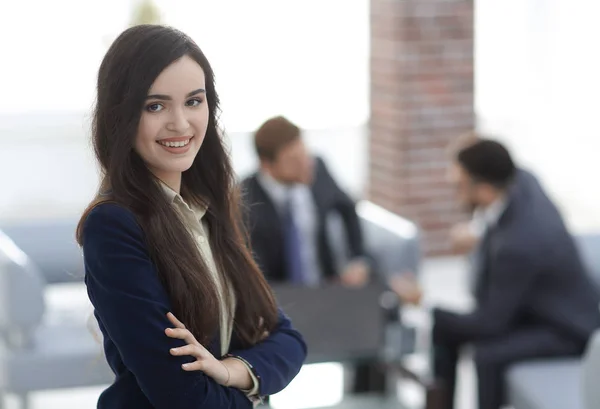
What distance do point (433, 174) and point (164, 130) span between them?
4620mm

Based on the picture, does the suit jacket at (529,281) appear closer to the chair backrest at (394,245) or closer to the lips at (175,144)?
the chair backrest at (394,245)

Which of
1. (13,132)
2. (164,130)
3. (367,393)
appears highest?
(164,130)

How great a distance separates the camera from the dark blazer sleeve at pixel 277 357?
1.56 meters

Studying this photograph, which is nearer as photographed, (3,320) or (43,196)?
(3,320)

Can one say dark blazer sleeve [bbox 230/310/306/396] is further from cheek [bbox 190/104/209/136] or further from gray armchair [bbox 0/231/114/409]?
gray armchair [bbox 0/231/114/409]

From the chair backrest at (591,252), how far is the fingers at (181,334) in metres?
2.80

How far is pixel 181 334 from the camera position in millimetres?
1401

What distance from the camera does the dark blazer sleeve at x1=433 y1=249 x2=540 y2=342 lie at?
357cm

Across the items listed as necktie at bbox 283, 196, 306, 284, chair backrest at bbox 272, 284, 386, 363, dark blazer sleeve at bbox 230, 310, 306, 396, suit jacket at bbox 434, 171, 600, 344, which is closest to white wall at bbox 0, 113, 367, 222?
necktie at bbox 283, 196, 306, 284

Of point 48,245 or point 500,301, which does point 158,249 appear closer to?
point 500,301

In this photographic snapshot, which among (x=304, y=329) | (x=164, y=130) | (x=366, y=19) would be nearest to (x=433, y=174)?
(x=366, y=19)

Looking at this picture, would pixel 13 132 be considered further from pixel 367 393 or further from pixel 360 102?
pixel 367 393

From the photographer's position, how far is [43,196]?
650 centimetres

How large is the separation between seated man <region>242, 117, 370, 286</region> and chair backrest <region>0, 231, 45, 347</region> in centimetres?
81
